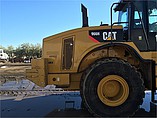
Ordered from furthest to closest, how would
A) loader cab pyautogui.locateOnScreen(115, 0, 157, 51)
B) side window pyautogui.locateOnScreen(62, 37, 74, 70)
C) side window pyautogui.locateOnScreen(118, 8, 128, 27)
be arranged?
side window pyautogui.locateOnScreen(118, 8, 128, 27)
side window pyautogui.locateOnScreen(62, 37, 74, 70)
loader cab pyautogui.locateOnScreen(115, 0, 157, 51)

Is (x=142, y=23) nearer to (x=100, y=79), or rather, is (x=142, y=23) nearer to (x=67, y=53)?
(x=100, y=79)

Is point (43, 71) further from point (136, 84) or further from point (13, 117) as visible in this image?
point (136, 84)

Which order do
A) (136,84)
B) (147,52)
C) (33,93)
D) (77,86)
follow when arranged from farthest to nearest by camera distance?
(33,93)
(77,86)
(147,52)
(136,84)

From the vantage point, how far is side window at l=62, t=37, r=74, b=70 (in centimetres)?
574

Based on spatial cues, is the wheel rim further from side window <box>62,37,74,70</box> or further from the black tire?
side window <box>62,37,74,70</box>

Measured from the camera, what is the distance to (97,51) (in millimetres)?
5672

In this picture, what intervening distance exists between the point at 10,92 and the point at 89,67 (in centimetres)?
388

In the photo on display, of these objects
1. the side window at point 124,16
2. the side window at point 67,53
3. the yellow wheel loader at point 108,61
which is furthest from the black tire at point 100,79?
the side window at point 124,16

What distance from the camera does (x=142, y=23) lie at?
18.6 ft

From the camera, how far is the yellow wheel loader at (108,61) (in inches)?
203

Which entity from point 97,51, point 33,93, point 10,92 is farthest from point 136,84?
point 10,92

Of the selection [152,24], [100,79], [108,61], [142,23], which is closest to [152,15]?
[152,24]

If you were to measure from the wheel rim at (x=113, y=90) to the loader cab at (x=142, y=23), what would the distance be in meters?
1.07

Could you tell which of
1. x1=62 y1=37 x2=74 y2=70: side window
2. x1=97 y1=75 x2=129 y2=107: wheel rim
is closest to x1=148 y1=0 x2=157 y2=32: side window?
x1=97 y1=75 x2=129 y2=107: wheel rim
